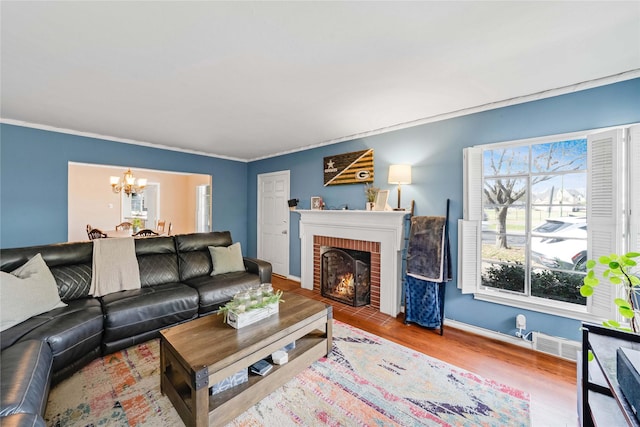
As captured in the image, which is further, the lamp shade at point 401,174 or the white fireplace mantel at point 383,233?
the white fireplace mantel at point 383,233

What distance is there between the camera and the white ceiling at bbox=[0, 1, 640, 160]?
55.9 inches

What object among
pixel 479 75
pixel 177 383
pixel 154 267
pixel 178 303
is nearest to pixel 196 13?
pixel 479 75

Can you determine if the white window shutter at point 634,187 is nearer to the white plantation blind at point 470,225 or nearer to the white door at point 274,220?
the white plantation blind at point 470,225

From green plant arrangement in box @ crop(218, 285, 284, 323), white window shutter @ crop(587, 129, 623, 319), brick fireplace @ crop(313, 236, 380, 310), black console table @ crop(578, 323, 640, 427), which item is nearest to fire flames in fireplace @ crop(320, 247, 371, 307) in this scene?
brick fireplace @ crop(313, 236, 380, 310)

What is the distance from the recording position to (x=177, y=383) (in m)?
1.72

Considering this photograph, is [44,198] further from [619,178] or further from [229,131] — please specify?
[619,178]

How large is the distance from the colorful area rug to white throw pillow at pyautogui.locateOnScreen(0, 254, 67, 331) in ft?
1.94

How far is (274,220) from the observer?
5.22m

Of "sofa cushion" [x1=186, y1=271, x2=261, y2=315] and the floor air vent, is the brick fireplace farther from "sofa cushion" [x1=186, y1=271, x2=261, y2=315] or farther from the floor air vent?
the floor air vent

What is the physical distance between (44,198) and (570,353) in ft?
20.4

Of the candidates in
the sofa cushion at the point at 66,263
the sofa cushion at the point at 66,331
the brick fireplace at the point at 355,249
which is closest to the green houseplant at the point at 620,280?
the brick fireplace at the point at 355,249

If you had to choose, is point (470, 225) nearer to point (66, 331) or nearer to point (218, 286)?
point (218, 286)

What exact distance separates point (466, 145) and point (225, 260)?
327 cm

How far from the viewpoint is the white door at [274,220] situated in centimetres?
498
